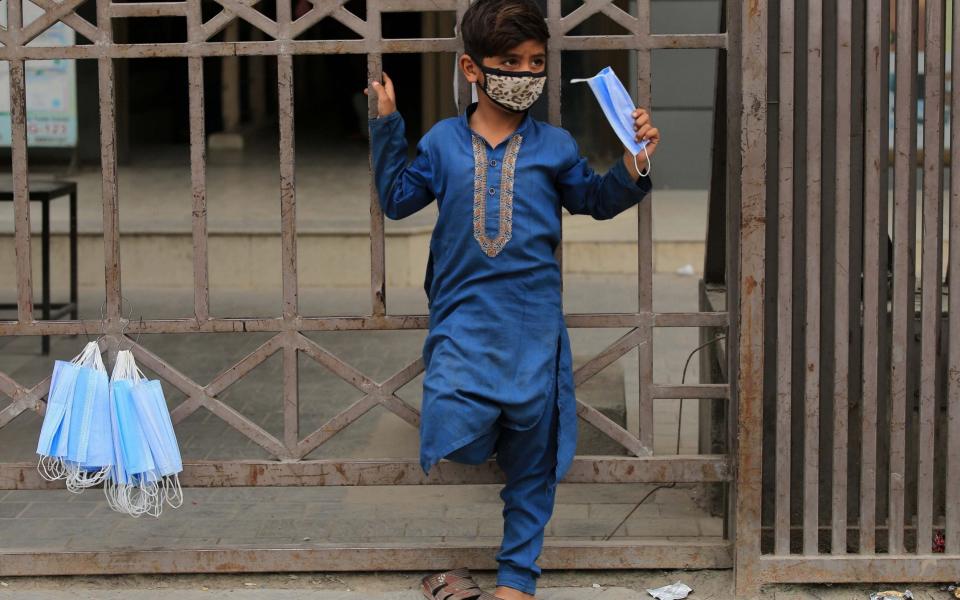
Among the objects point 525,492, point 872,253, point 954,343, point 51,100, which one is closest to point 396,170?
point 525,492

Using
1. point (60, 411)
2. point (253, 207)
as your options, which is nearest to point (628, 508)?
point (60, 411)

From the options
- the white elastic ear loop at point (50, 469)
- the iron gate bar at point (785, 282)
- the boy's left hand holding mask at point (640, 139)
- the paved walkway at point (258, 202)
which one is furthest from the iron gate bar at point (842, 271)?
the paved walkway at point (258, 202)

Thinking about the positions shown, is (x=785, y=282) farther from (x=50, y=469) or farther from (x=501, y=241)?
(x=50, y=469)

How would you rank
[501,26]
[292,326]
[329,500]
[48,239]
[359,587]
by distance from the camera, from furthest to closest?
[48,239] → [329,500] → [359,587] → [292,326] → [501,26]

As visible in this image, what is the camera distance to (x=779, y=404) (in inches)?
156

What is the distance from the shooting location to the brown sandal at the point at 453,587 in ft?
13.0

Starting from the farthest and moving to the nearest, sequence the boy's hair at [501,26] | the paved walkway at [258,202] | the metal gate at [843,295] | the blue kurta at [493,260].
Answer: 1. the paved walkway at [258,202]
2. the metal gate at [843,295]
3. the blue kurta at [493,260]
4. the boy's hair at [501,26]

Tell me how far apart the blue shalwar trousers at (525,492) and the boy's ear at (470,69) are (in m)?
0.91

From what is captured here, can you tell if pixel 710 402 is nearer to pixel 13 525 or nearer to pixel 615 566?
pixel 615 566

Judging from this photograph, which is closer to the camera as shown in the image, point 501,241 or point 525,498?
point 501,241

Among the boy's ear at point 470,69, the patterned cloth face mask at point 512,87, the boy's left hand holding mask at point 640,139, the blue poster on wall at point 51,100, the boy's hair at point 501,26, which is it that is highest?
the blue poster on wall at point 51,100

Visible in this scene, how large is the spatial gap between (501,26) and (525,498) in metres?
1.28

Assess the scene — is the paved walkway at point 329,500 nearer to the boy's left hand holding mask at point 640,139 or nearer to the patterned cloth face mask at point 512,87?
the boy's left hand holding mask at point 640,139

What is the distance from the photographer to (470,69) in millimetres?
3744
